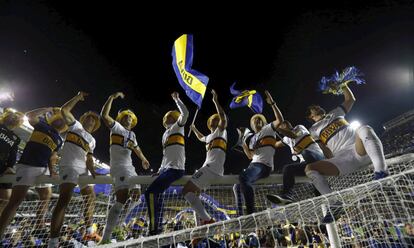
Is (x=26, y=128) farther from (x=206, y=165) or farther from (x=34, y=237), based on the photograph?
(x=206, y=165)

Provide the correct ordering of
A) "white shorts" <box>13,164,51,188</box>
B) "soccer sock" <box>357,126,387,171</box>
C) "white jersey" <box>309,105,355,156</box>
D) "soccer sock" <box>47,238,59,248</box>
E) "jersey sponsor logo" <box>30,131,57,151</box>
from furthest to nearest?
1. "jersey sponsor logo" <box>30,131,57,151</box>
2. "white shorts" <box>13,164,51,188</box>
3. "white jersey" <box>309,105,355,156</box>
4. "soccer sock" <box>47,238,59,248</box>
5. "soccer sock" <box>357,126,387,171</box>

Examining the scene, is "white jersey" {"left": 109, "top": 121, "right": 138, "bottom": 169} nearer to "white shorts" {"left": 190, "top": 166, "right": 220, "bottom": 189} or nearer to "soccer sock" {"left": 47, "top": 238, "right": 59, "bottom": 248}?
"white shorts" {"left": 190, "top": 166, "right": 220, "bottom": 189}

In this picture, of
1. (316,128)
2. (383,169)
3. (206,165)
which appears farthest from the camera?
(316,128)

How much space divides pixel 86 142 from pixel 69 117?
58 cm

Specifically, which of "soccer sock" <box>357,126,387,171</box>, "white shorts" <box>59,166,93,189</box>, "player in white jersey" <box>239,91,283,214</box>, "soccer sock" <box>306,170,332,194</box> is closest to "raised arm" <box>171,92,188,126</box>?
"player in white jersey" <box>239,91,283,214</box>

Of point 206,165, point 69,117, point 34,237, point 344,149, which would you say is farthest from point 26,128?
point 344,149

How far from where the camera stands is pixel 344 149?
4.49m

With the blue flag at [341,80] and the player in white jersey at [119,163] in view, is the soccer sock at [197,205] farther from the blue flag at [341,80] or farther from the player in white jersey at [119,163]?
the blue flag at [341,80]

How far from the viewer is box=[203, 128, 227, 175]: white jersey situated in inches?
190

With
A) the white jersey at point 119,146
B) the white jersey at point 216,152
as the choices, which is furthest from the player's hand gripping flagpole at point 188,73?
the white jersey at point 119,146

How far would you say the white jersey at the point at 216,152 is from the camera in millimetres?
4832

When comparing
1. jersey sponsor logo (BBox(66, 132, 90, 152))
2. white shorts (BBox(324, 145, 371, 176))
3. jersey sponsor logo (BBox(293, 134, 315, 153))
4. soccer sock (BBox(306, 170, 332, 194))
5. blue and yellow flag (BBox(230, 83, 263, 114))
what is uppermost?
blue and yellow flag (BBox(230, 83, 263, 114))

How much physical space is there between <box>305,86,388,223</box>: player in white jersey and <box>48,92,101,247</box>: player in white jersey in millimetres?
4180

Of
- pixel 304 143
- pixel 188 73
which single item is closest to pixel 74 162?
pixel 188 73
